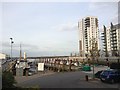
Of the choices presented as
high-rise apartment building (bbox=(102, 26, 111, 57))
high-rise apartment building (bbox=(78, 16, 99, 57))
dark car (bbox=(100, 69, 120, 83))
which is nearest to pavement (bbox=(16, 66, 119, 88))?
dark car (bbox=(100, 69, 120, 83))

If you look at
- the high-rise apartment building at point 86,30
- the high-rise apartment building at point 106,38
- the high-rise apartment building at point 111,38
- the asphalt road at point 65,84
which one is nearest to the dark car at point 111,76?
the asphalt road at point 65,84

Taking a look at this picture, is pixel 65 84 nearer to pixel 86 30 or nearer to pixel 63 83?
pixel 63 83

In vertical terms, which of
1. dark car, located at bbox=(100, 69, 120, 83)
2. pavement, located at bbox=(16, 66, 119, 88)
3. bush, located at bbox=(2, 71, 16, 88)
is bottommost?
pavement, located at bbox=(16, 66, 119, 88)

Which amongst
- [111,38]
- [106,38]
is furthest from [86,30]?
[111,38]

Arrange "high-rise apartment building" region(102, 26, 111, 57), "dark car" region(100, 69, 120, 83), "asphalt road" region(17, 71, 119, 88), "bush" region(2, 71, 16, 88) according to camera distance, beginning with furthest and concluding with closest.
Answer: "high-rise apartment building" region(102, 26, 111, 57)
"dark car" region(100, 69, 120, 83)
"asphalt road" region(17, 71, 119, 88)
"bush" region(2, 71, 16, 88)

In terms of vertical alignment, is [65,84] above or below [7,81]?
below

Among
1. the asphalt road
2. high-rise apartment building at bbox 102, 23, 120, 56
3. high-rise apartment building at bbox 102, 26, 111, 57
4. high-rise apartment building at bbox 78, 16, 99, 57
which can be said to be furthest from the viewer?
high-rise apartment building at bbox 78, 16, 99, 57

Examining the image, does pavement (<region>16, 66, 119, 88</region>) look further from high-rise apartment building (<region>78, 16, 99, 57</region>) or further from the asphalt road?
high-rise apartment building (<region>78, 16, 99, 57</region>)

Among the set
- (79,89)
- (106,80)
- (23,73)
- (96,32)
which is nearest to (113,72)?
(106,80)

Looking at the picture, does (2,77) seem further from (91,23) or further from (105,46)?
(91,23)

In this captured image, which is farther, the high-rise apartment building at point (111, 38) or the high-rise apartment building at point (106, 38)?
the high-rise apartment building at point (106, 38)

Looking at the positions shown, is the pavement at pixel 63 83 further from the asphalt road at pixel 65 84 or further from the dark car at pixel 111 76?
the dark car at pixel 111 76

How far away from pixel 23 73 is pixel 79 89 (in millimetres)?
14434

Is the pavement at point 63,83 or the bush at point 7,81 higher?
the bush at point 7,81
